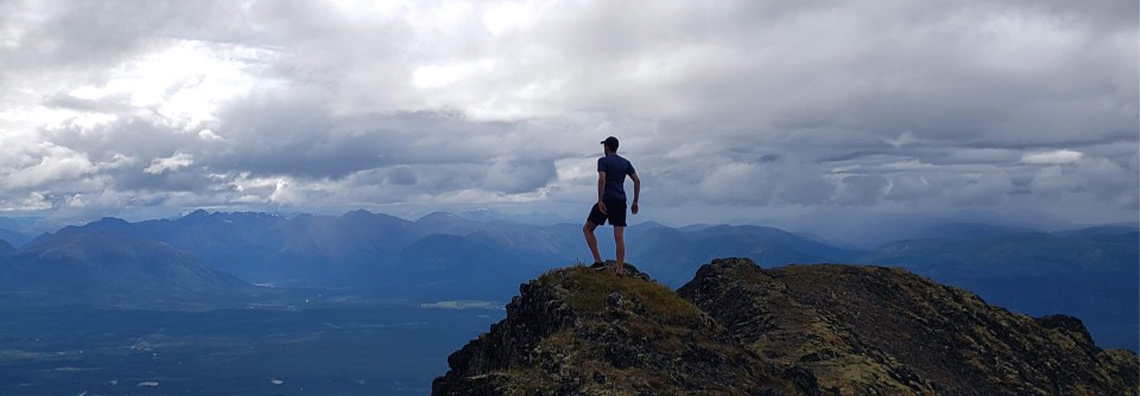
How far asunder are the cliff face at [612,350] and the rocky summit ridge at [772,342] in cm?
7

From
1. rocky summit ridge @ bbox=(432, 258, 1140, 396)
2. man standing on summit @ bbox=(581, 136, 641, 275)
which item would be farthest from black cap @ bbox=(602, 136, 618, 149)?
rocky summit ridge @ bbox=(432, 258, 1140, 396)

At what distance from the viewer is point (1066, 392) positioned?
2547 inches

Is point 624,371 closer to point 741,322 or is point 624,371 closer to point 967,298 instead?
point 741,322

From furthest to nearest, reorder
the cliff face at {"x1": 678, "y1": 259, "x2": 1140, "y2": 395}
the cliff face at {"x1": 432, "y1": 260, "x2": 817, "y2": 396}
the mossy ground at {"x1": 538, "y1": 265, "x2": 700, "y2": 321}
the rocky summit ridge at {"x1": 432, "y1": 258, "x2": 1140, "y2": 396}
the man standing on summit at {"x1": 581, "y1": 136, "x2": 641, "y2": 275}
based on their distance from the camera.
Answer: the cliff face at {"x1": 678, "y1": 259, "x2": 1140, "y2": 395} < the mossy ground at {"x1": 538, "y1": 265, "x2": 700, "y2": 321} < the man standing on summit at {"x1": 581, "y1": 136, "x2": 641, "y2": 275} < the rocky summit ridge at {"x1": 432, "y1": 258, "x2": 1140, "y2": 396} < the cliff face at {"x1": 432, "y1": 260, "x2": 817, "y2": 396}

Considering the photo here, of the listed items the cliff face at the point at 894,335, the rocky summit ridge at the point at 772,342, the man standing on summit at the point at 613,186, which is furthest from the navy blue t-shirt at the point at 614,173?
the cliff face at the point at 894,335

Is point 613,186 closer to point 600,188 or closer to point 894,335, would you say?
point 600,188

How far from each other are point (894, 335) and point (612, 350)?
40.5 meters

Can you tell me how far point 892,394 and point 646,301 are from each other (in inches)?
678

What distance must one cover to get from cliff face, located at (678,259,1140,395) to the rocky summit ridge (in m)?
0.17

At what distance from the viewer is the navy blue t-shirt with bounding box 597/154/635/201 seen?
32438mm

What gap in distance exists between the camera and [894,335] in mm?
63125

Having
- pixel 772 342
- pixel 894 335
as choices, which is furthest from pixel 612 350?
pixel 894 335

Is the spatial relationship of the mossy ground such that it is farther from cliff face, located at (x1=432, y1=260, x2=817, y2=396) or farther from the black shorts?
the black shorts

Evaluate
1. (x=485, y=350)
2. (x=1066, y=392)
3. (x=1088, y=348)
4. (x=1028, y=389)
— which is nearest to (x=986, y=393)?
(x=1028, y=389)
